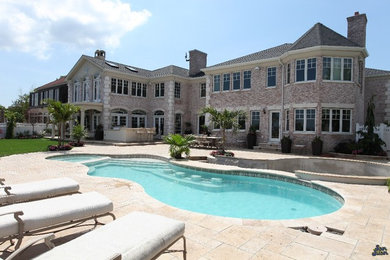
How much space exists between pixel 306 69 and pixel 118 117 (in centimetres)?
1751

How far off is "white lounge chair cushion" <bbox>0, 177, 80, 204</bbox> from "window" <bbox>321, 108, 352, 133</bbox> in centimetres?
1540

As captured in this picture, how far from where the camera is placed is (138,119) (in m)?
26.2

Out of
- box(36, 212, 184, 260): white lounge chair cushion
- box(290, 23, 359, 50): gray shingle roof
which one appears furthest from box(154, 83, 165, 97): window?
box(36, 212, 184, 260): white lounge chair cushion

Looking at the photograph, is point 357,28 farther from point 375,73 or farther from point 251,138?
point 251,138

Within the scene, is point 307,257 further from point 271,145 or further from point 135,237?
point 271,145

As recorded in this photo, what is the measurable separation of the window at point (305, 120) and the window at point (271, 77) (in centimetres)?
299

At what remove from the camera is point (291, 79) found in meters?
16.7

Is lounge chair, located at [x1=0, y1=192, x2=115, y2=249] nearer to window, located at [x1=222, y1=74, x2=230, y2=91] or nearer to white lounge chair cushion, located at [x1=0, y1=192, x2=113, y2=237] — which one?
white lounge chair cushion, located at [x1=0, y1=192, x2=113, y2=237]

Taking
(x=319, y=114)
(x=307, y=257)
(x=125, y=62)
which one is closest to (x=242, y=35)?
(x=319, y=114)

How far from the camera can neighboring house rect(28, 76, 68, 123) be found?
106ft

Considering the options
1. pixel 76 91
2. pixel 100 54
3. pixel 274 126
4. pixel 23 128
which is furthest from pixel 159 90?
pixel 23 128

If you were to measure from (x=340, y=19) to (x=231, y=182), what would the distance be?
15840 millimetres

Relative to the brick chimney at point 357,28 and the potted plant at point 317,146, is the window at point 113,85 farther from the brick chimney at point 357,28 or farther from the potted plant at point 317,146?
the brick chimney at point 357,28

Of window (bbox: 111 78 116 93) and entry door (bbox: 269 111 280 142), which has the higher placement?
window (bbox: 111 78 116 93)
